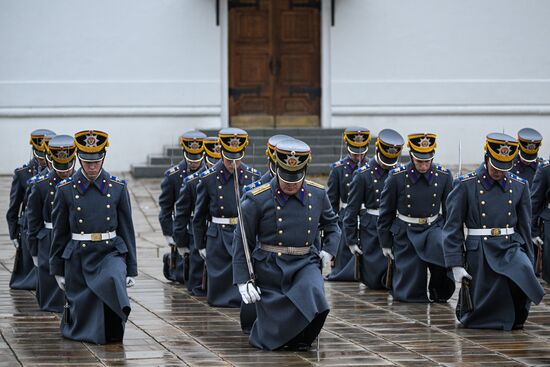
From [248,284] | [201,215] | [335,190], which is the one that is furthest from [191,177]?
[248,284]

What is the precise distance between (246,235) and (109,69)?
611 inches

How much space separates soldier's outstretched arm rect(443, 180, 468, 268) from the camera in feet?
37.0

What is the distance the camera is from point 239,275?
9.97m

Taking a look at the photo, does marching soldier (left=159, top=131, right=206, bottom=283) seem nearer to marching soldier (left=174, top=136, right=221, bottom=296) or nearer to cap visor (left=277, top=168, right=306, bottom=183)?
Answer: marching soldier (left=174, top=136, right=221, bottom=296)

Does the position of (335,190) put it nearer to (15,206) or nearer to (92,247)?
(15,206)

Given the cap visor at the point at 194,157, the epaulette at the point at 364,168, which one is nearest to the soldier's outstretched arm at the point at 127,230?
the cap visor at the point at 194,157

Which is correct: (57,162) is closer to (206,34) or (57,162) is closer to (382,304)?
(382,304)

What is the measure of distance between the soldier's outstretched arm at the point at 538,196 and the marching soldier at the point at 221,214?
3.33 meters

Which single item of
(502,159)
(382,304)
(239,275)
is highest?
(502,159)

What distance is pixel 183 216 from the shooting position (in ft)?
44.5

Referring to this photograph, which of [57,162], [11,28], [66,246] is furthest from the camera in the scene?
[11,28]

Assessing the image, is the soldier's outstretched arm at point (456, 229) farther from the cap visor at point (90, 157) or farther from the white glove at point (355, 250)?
the cap visor at point (90, 157)

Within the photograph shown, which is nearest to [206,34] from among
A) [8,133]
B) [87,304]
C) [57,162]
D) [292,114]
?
[292,114]

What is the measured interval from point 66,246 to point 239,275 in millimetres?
1759
